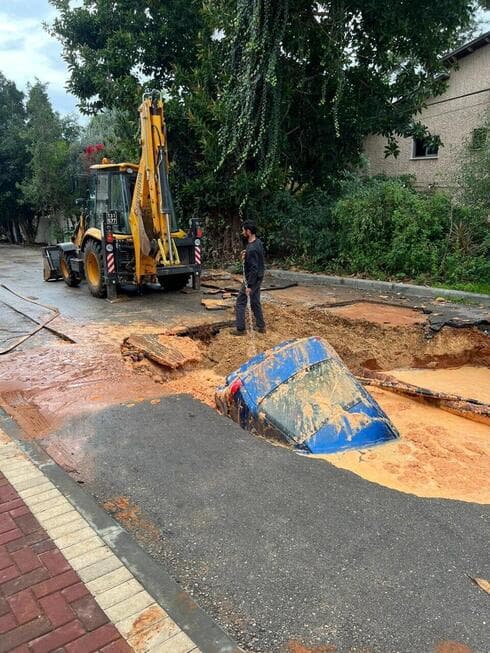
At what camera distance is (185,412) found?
16.4ft

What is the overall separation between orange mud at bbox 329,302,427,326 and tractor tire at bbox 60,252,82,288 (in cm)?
669

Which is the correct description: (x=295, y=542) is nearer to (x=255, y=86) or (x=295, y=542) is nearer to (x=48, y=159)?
(x=255, y=86)

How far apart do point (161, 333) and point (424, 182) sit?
15942mm

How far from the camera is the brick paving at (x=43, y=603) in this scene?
2309 mm

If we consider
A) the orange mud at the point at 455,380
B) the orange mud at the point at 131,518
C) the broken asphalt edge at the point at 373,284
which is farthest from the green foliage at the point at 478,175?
the orange mud at the point at 131,518

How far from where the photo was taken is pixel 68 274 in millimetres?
12859

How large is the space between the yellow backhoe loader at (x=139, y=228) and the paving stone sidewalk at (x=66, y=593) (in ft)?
24.6

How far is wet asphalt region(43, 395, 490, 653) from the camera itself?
8.08 ft

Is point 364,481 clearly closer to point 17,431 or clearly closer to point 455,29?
point 17,431

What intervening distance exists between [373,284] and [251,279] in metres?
4.91

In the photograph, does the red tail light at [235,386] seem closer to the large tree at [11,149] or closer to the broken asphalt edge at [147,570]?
the broken asphalt edge at [147,570]

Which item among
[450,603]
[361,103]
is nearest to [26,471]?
[450,603]

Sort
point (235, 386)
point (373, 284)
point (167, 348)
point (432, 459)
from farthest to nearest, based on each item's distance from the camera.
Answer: point (373, 284), point (167, 348), point (235, 386), point (432, 459)

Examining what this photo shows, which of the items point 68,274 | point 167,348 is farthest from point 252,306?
point 68,274
